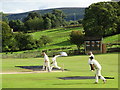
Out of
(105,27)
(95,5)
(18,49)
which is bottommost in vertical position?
(18,49)

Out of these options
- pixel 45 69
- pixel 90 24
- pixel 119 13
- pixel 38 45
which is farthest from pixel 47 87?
pixel 38 45

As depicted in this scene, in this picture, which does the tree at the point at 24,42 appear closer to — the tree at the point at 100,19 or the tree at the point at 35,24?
the tree at the point at 100,19

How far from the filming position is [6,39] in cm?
9312

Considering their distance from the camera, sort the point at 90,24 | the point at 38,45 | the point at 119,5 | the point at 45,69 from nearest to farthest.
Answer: the point at 45,69 → the point at 90,24 → the point at 119,5 → the point at 38,45

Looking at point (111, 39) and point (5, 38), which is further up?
point (5, 38)

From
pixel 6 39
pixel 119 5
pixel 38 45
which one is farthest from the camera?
pixel 38 45

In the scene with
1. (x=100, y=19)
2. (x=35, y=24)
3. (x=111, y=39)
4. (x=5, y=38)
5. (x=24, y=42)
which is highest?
(x=100, y=19)

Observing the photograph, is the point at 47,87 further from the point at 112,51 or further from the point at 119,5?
the point at 119,5

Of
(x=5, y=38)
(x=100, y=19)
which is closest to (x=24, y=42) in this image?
(x=5, y=38)

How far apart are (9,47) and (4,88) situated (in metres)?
80.5

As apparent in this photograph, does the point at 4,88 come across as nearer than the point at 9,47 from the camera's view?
Yes

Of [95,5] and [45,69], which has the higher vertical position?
[95,5]

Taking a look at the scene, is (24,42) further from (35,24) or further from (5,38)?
(35,24)

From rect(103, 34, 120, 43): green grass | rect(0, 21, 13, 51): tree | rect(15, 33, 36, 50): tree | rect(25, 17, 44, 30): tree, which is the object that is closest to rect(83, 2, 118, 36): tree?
rect(103, 34, 120, 43): green grass
